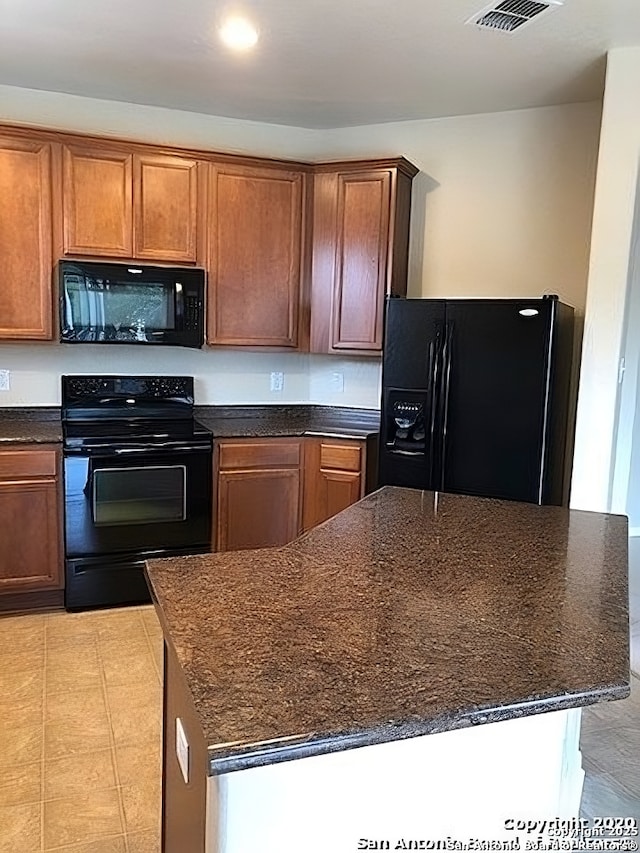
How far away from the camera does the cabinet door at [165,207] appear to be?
12.1ft

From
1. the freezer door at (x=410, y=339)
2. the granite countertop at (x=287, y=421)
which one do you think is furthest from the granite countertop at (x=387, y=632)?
the granite countertop at (x=287, y=421)

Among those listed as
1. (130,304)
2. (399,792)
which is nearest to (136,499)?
(130,304)

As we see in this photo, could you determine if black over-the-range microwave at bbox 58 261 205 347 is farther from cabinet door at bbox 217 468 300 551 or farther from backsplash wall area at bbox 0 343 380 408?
cabinet door at bbox 217 468 300 551

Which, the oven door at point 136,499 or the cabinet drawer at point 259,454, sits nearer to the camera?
the oven door at point 136,499

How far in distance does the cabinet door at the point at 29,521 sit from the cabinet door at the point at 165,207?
1.25 m

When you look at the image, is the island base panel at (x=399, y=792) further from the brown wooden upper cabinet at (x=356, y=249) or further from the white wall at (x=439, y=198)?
the white wall at (x=439, y=198)

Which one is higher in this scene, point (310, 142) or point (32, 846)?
point (310, 142)

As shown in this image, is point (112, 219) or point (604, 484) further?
point (112, 219)

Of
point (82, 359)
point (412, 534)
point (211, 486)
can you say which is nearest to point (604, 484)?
point (412, 534)

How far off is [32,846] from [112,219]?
287 centimetres

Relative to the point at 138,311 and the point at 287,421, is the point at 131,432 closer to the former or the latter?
the point at 138,311

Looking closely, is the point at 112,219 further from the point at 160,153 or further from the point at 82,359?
the point at 82,359

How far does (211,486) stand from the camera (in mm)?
3719

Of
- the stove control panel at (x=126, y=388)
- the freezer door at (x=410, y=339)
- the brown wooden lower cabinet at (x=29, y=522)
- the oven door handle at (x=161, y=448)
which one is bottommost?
the brown wooden lower cabinet at (x=29, y=522)
